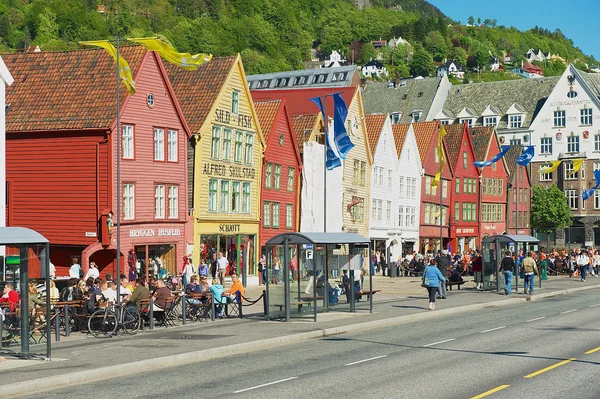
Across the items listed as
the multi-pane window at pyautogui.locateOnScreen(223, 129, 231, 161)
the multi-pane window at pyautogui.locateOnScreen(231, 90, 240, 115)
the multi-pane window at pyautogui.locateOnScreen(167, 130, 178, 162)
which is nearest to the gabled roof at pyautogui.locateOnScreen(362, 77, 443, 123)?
the multi-pane window at pyautogui.locateOnScreen(231, 90, 240, 115)

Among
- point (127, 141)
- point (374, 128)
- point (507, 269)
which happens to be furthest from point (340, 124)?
point (374, 128)

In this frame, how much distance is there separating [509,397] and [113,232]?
2987cm

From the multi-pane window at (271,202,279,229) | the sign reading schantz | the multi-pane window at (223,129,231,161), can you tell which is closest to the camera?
the sign reading schantz

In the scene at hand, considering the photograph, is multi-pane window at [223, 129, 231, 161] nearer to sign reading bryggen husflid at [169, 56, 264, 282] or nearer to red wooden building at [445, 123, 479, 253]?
sign reading bryggen husflid at [169, 56, 264, 282]

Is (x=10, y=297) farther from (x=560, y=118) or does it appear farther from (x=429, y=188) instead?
(x=560, y=118)

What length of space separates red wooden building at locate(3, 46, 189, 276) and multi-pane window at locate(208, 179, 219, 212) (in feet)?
14.9

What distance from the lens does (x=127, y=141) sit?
45469mm

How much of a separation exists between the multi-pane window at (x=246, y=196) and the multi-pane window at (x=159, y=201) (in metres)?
8.16

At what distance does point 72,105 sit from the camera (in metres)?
45.0

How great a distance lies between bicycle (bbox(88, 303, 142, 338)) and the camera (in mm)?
Answer: 27016

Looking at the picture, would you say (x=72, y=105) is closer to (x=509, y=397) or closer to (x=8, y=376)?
(x=8, y=376)

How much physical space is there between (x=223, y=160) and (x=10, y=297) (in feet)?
104

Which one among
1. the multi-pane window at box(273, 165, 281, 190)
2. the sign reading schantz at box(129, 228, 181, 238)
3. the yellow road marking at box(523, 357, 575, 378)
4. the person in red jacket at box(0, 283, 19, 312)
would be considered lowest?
the yellow road marking at box(523, 357, 575, 378)

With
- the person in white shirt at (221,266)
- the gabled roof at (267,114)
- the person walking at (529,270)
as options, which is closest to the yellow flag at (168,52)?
the person in white shirt at (221,266)
